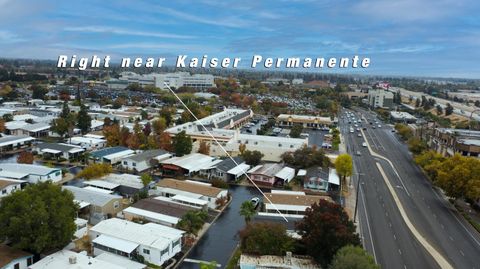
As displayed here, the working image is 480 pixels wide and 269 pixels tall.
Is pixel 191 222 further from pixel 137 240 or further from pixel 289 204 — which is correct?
pixel 289 204

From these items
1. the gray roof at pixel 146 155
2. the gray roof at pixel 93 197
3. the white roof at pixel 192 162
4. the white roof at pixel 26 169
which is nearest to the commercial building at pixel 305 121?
the white roof at pixel 192 162

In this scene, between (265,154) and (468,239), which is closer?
(468,239)

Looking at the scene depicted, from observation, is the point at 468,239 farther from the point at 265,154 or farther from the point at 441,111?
the point at 441,111

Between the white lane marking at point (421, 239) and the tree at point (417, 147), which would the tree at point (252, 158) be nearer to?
the white lane marking at point (421, 239)

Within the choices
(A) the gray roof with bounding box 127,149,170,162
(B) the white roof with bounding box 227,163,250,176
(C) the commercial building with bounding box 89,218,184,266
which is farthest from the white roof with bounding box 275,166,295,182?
(C) the commercial building with bounding box 89,218,184,266

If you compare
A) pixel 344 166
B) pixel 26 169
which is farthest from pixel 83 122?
pixel 344 166

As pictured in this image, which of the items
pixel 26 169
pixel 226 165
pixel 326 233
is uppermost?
pixel 326 233

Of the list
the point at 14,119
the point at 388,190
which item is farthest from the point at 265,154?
the point at 14,119
